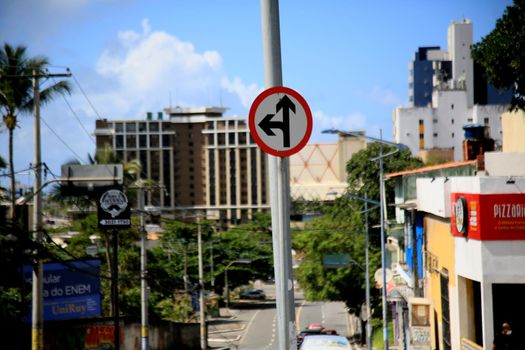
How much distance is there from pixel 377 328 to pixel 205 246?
31422 millimetres

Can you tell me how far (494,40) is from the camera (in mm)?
34438

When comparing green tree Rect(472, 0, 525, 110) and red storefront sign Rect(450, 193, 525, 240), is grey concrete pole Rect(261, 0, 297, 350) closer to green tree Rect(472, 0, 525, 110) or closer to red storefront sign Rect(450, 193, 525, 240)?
red storefront sign Rect(450, 193, 525, 240)

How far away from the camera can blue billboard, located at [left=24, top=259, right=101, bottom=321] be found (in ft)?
127

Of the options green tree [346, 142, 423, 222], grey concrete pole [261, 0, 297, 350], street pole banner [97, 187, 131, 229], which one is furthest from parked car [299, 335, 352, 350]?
green tree [346, 142, 423, 222]

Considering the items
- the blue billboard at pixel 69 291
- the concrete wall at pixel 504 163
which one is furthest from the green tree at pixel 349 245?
the concrete wall at pixel 504 163

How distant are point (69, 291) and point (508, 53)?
1901 centimetres

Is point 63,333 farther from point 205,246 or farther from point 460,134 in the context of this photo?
point 460,134

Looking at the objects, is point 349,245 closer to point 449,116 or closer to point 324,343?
point 324,343

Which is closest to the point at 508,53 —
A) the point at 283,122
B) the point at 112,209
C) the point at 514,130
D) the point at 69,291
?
the point at 514,130

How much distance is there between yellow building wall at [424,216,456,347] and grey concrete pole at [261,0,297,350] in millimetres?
20368

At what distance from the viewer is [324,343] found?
28.2 metres

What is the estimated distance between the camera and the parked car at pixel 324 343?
27.6 m

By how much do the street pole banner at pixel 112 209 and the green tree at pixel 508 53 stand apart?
1428 cm

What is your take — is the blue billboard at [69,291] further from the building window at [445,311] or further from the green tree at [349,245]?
the green tree at [349,245]
